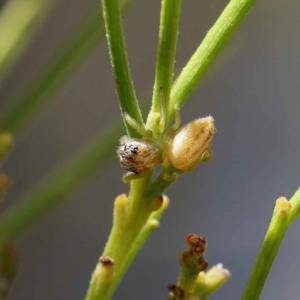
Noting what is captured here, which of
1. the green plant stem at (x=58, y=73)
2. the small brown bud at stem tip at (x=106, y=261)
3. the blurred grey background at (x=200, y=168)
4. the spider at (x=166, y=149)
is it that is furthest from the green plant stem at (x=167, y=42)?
the blurred grey background at (x=200, y=168)

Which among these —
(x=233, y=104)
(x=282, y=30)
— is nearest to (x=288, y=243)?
(x=233, y=104)

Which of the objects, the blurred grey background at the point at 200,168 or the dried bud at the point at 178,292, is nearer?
the dried bud at the point at 178,292

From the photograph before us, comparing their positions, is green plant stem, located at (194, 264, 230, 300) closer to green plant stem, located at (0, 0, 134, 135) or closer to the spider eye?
the spider eye

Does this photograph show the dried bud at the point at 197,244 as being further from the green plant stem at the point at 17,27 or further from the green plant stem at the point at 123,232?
the green plant stem at the point at 17,27

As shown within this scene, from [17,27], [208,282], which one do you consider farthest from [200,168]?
[208,282]

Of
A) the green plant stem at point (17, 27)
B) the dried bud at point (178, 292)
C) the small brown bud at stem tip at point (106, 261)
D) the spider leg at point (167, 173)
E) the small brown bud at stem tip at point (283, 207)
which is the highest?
the green plant stem at point (17, 27)

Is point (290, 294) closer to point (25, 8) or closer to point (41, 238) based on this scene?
point (41, 238)

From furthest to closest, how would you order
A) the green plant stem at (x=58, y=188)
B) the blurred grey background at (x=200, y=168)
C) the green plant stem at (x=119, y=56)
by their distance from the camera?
the blurred grey background at (x=200, y=168)
the green plant stem at (x=58, y=188)
the green plant stem at (x=119, y=56)
